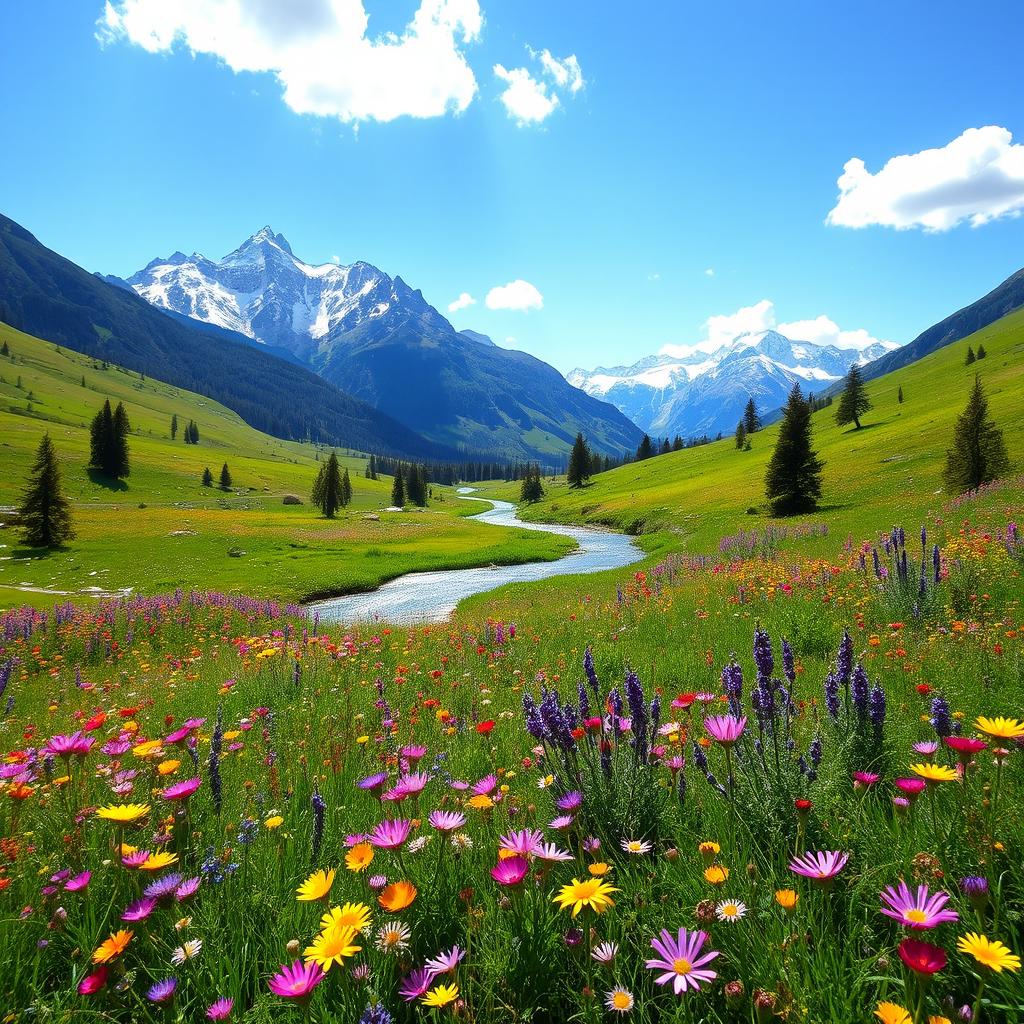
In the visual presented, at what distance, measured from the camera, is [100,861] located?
290cm

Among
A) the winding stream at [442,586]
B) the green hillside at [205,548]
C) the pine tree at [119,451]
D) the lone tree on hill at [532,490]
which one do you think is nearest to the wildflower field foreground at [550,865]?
the winding stream at [442,586]

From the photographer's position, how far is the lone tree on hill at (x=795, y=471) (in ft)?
142

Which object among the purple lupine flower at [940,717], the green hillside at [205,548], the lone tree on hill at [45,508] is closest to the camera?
the purple lupine flower at [940,717]

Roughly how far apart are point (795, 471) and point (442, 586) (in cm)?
3036

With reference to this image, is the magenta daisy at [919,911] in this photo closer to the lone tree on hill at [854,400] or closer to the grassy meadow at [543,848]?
the grassy meadow at [543,848]

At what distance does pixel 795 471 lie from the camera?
43.8 metres

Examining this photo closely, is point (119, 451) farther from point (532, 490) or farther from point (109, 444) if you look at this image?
point (532, 490)

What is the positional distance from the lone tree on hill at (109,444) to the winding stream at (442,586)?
93.4 m

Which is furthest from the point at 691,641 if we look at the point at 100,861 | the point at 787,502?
the point at 787,502

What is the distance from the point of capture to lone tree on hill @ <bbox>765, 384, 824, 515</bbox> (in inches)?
1708

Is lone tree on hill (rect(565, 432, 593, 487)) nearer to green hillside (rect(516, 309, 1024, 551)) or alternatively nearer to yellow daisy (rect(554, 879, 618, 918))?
green hillside (rect(516, 309, 1024, 551))

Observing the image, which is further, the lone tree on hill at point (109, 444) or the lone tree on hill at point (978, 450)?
the lone tree on hill at point (109, 444)

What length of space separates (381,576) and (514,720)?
32109mm

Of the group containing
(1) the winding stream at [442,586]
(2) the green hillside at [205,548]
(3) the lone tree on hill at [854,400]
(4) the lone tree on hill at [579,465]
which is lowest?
(1) the winding stream at [442,586]
